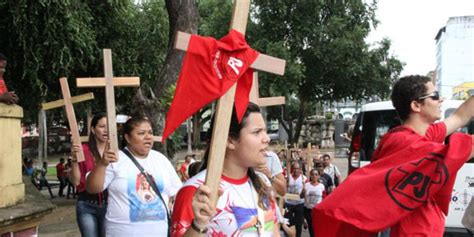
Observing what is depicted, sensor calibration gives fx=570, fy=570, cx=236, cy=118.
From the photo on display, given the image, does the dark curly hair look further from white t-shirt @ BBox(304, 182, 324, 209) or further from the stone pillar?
white t-shirt @ BBox(304, 182, 324, 209)

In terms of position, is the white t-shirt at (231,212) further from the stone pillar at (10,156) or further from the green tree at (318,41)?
the green tree at (318,41)

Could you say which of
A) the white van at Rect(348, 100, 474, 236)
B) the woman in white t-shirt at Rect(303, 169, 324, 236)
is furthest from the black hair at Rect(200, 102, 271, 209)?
the woman in white t-shirt at Rect(303, 169, 324, 236)

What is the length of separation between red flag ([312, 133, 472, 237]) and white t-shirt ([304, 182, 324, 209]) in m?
6.58

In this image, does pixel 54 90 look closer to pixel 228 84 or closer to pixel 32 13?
pixel 32 13

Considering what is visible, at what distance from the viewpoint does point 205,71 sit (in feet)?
7.91

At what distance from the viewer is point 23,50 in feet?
40.1

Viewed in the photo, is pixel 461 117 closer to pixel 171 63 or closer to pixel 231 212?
pixel 231 212

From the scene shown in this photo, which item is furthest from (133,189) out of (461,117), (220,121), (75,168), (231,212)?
(461,117)

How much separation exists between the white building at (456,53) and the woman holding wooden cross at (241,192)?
69.2m

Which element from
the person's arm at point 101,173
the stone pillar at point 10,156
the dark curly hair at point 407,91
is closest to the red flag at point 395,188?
the dark curly hair at point 407,91

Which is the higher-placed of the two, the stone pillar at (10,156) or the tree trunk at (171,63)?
the tree trunk at (171,63)

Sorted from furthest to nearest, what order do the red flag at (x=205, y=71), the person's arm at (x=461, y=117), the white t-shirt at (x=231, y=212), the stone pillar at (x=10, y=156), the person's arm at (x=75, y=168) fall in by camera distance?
the stone pillar at (x=10, y=156) → the person's arm at (x=75, y=168) → the person's arm at (x=461, y=117) → the white t-shirt at (x=231, y=212) → the red flag at (x=205, y=71)

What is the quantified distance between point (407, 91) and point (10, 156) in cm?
375

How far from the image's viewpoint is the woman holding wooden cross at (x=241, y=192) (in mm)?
2588
